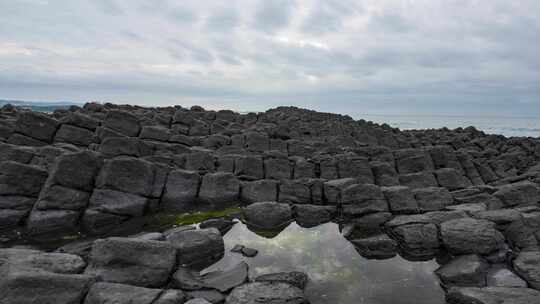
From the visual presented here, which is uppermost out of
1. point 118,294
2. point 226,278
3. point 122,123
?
point 122,123

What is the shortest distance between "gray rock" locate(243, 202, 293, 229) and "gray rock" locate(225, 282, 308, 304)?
184 inches

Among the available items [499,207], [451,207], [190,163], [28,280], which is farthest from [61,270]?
[499,207]

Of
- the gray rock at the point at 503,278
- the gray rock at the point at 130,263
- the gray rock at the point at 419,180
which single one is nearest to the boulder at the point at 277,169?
the gray rock at the point at 419,180

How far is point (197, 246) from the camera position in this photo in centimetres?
1045

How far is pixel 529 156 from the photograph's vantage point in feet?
106

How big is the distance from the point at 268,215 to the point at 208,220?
8.36 feet

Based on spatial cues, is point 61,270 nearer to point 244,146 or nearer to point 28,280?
point 28,280

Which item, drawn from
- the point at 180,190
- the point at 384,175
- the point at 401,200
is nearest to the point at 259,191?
the point at 180,190

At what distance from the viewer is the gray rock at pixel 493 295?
774 cm

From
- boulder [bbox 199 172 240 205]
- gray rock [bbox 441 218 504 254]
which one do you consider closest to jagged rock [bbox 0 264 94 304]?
boulder [bbox 199 172 240 205]

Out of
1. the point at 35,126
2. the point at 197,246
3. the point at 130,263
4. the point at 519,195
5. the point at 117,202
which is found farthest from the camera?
the point at 35,126

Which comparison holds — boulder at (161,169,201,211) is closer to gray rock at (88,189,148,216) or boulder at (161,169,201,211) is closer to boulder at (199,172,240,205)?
boulder at (199,172,240,205)

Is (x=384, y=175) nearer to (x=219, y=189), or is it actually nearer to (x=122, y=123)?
(x=219, y=189)

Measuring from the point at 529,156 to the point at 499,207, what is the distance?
77.4 feet
